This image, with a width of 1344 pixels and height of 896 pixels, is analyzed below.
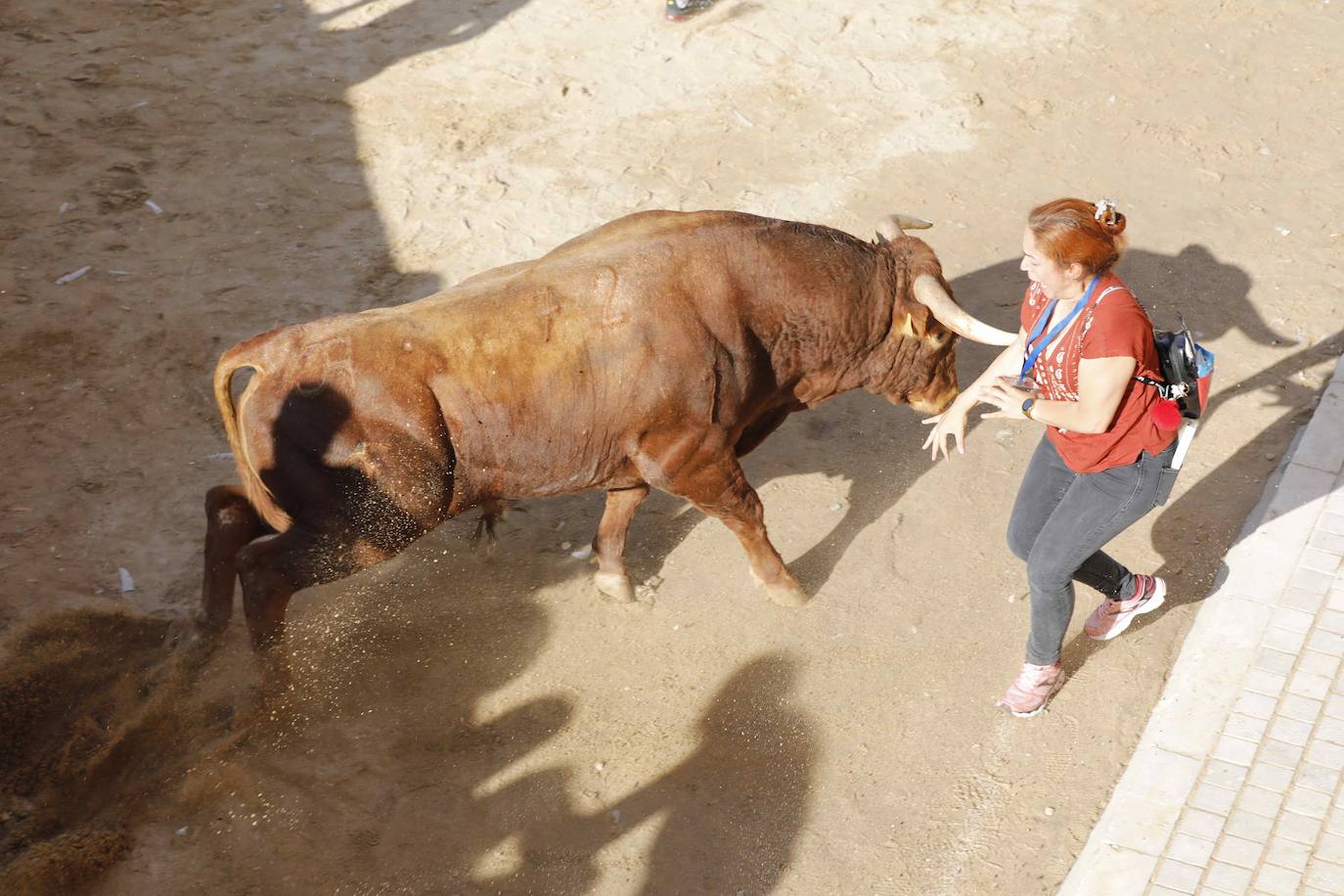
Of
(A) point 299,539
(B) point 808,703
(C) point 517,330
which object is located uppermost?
(C) point 517,330

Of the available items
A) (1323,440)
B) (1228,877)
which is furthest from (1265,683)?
(1323,440)

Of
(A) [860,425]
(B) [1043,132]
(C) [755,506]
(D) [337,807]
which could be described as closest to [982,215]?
(B) [1043,132]

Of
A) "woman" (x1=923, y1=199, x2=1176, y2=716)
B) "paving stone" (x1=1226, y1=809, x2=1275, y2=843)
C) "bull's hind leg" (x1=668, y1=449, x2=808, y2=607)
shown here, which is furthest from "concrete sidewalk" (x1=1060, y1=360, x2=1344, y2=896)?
"bull's hind leg" (x1=668, y1=449, x2=808, y2=607)

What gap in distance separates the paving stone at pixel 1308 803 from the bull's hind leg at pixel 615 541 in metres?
3.00

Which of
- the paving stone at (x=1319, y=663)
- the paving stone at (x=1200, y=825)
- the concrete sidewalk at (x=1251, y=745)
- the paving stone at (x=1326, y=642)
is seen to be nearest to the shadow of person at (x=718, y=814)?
the concrete sidewalk at (x=1251, y=745)

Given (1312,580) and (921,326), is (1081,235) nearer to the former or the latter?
(921,326)

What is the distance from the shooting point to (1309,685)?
5125 mm

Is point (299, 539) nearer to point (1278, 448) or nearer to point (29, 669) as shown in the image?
point (29, 669)

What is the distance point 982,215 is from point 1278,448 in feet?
9.01

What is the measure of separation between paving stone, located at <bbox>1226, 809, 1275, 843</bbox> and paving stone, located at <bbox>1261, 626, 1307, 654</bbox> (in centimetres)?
98

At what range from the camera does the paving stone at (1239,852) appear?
4.46 m

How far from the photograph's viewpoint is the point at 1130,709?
5.22 meters

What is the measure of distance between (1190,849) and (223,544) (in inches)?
163

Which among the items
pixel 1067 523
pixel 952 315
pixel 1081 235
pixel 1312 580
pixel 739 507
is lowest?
pixel 1312 580
